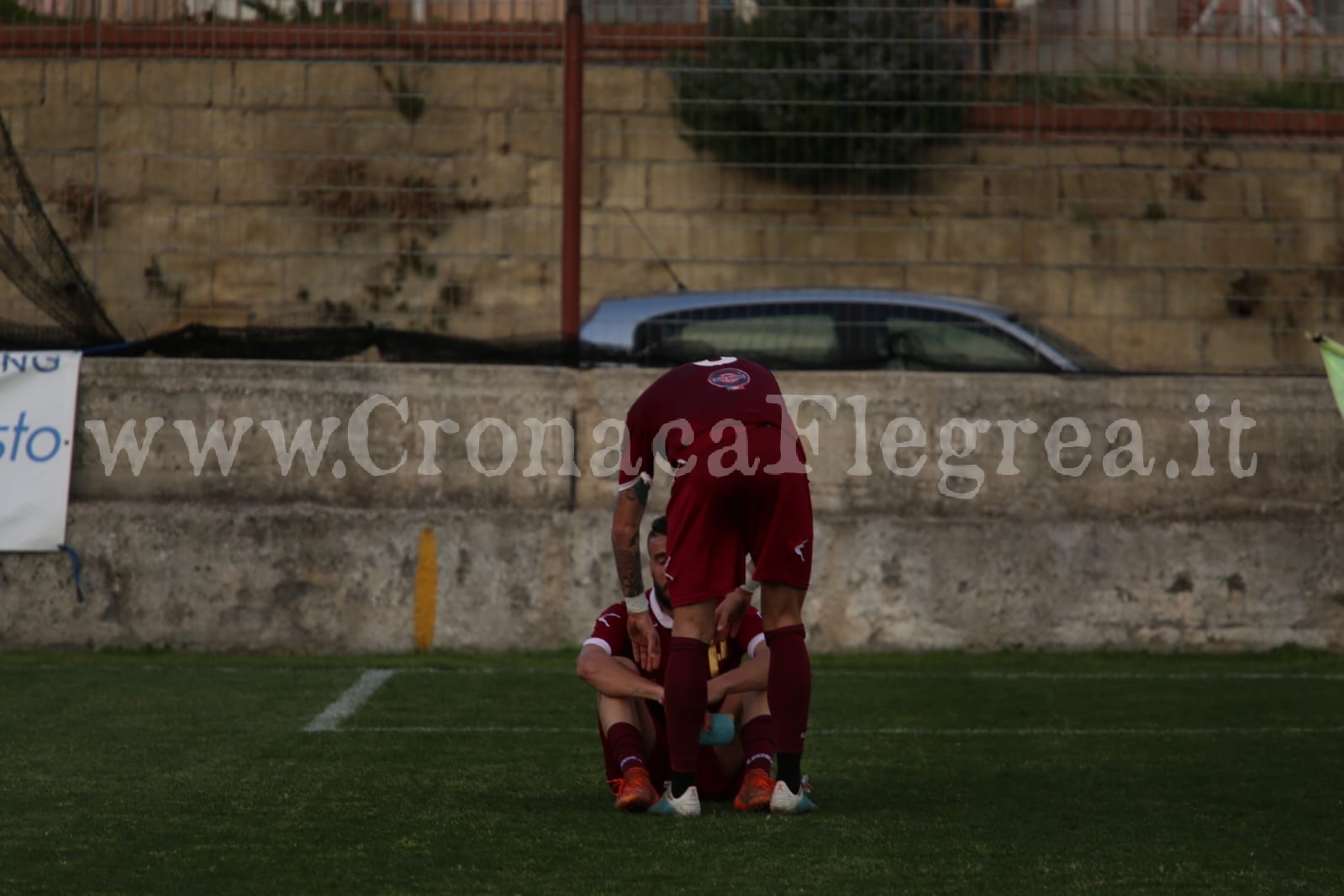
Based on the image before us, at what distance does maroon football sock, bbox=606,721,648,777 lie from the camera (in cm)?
564

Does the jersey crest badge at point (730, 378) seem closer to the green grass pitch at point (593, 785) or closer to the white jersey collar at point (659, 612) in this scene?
the white jersey collar at point (659, 612)

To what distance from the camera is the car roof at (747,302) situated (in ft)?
33.8

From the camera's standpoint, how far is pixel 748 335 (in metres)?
10.2

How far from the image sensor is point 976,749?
22.9 feet

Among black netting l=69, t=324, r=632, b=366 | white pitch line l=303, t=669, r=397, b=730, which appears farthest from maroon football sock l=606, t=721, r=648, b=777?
black netting l=69, t=324, r=632, b=366

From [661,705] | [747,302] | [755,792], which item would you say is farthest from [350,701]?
[747,302]

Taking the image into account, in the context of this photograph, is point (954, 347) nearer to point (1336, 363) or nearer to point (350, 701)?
point (1336, 363)

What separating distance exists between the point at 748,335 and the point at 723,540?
4831 mm

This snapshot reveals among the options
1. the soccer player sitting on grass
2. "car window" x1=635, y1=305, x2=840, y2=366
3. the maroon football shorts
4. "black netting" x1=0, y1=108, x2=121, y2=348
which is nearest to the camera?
the maroon football shorts

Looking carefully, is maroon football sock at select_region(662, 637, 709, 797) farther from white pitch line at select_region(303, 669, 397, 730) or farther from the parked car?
the parked car

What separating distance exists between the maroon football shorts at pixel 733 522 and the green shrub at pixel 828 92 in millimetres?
5096

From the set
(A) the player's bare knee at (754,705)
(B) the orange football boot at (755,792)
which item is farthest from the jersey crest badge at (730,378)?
(B) the orange football boot at (755,792)

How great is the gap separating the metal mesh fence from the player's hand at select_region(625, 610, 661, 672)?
4.58 m

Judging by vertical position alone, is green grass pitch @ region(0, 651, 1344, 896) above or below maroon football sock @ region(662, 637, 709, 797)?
below
